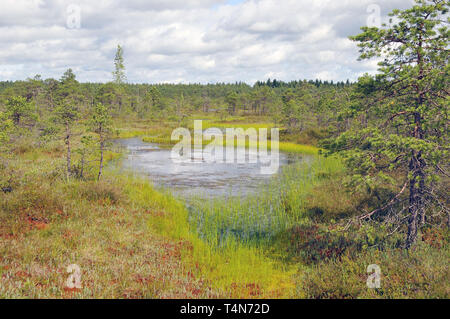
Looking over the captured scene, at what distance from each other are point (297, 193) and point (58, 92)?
69506mm

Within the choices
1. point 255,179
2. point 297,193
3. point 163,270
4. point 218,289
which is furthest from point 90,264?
point 255,179

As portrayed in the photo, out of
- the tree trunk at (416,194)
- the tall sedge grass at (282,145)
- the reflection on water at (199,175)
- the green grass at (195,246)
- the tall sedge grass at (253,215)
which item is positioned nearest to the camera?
the green grass at (195,246)

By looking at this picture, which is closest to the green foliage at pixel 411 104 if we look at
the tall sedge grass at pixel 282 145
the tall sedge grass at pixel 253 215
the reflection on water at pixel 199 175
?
the tall sedge grass at pixel 253 215

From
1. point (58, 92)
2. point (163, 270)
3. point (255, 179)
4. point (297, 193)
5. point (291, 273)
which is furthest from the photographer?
point (58, 92)

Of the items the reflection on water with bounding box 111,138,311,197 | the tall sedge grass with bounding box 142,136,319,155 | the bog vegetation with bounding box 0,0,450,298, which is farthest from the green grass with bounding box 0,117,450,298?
the tall sedge grass with bounding box 142,136,319,155

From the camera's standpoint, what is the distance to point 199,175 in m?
25.4

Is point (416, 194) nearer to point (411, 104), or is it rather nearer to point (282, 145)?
point (411, 104)

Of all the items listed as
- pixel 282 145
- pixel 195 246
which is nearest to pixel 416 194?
pixel 195 246

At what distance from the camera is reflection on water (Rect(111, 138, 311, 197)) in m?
20.5

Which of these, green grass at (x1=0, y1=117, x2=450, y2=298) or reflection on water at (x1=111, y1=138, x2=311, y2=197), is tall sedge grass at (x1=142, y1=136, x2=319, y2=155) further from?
green grass at (x1=0, y1=117, x2=450, y2=298)

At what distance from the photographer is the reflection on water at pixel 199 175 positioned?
→ 67.2 feet

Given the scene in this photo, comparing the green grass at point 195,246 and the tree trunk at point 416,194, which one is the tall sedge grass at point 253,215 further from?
the tree trunk at point 416,194
